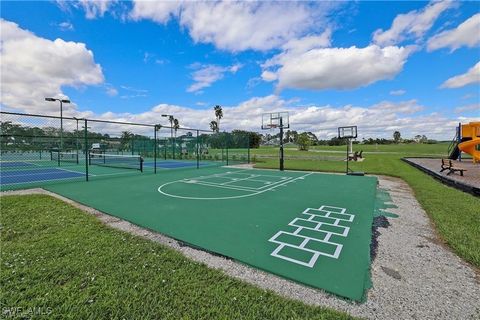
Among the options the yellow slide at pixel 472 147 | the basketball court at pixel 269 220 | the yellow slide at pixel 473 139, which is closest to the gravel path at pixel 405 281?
the basketball court at pixel 269 220

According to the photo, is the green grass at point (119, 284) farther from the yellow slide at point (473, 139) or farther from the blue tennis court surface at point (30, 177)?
the yellow slide at point (473, 139)

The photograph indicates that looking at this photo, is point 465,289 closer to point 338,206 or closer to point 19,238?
point 338,206

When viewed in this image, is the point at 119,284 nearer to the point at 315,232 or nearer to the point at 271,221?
the point at 271,221

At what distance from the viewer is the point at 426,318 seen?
2143 mm

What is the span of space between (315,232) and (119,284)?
3273 mm

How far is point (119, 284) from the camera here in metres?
2.60

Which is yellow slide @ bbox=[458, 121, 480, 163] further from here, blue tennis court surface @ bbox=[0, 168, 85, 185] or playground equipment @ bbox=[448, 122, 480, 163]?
blue tennis court surface @ bbox=[0, 168, 85, 185]

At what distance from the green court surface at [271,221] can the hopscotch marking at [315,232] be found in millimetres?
14

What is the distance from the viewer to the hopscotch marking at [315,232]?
3387 millimetres

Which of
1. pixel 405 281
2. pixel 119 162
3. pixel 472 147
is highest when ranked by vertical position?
pixel 472 147

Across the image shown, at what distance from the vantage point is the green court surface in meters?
3.05

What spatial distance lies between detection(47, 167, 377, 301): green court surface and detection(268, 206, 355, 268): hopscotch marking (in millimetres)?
14

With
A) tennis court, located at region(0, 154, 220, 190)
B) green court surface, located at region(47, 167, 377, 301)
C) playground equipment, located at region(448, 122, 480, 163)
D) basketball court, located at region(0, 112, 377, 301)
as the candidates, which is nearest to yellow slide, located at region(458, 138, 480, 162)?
playground equipment, located at region(448, 122, 480, 163)

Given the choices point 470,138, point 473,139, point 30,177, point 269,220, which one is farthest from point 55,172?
point 470,138
